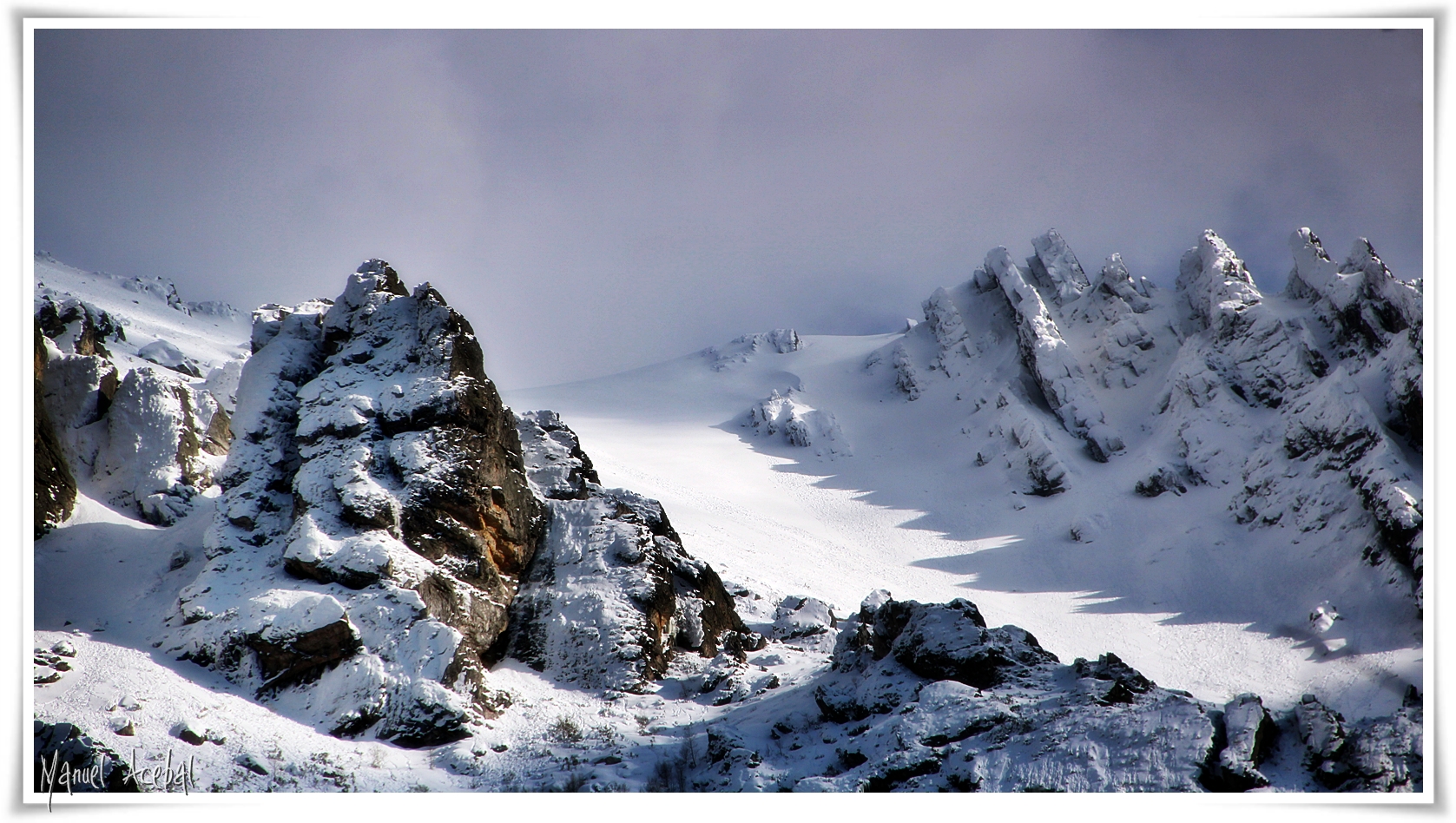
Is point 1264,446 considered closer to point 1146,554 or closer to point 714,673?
point 1146,554

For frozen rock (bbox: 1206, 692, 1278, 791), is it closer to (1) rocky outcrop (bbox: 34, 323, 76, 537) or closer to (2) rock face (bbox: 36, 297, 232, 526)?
(1) rocky outcrop (bbox: 34, 323, 76, 537)

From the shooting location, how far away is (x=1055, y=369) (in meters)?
69.1

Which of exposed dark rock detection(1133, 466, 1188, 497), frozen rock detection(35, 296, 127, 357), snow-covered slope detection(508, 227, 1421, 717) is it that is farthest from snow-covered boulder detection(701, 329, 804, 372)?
frozen rock detection(35, 296, 127, 357)

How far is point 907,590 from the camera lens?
40500mm

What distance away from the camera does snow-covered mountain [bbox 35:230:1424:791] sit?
13.5 meters

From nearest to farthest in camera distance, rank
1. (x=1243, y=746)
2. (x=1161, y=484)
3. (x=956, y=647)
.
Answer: (x=1243, y=746)
(x=956, y=647)
(x=1161, y=484)

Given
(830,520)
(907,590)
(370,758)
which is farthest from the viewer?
(830,520)

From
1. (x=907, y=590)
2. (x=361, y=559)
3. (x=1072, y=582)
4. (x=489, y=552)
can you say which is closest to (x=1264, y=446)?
(x=1072, y=582)

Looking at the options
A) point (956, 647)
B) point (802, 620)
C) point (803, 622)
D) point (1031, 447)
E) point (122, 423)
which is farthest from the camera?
point (1031, 447)

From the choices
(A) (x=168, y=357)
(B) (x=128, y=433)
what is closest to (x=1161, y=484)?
(B) (x=128, y=433)

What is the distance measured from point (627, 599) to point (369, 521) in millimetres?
7501

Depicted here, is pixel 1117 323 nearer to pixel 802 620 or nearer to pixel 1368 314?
pixel 1368 314

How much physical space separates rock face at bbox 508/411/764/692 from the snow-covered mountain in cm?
10
